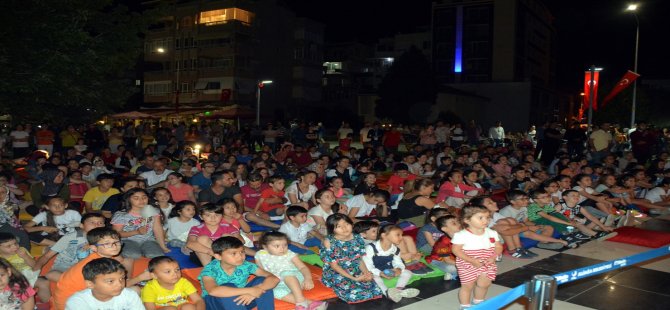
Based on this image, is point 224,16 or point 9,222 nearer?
point 9,222

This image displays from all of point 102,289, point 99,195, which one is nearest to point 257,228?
point 99,195

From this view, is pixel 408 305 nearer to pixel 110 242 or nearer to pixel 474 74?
pixel 110 242

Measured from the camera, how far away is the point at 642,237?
865 centimetres

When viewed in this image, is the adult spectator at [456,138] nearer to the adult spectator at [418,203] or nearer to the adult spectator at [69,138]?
the adult spectator at [418,203]

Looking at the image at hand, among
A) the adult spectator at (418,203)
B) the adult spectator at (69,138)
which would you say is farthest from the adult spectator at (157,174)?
the adult spectator at (69,138)

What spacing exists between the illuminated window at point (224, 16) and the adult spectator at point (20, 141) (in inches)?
1425

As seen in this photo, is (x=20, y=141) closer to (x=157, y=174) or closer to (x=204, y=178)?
(x=157, y=174)

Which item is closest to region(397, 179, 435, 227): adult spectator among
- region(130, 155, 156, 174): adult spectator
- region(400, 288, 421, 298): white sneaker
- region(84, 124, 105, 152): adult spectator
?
region(400, 288, 421, 298): white sneaker

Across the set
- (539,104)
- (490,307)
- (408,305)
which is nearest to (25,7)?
(408,305)

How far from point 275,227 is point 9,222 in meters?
3.80

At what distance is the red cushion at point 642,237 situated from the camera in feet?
27.6

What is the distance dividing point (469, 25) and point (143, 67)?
121 feet

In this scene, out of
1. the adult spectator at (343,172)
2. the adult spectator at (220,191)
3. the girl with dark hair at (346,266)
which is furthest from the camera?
the adult spectator at (343,172)

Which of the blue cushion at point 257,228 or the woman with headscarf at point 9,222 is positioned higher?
the woman with headscarf at point 9,222
